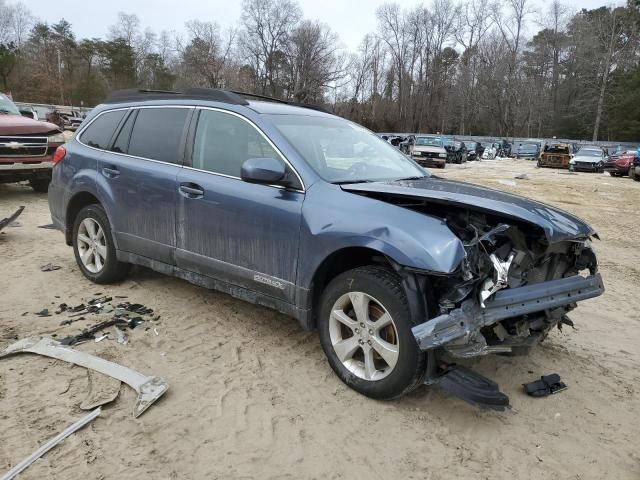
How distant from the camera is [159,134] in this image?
4.29 m

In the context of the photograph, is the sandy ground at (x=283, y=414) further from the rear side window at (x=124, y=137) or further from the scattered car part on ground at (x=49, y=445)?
the rear side window at (x=124, y=137)

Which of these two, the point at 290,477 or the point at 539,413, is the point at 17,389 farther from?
the point at 539,413

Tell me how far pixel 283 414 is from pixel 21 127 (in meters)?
8.86

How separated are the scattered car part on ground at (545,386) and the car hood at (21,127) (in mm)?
9516

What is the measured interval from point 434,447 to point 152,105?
363cm

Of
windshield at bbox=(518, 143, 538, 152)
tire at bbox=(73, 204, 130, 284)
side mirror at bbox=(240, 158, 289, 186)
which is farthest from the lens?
windshield at bbox=(518, 143, 538, 152)

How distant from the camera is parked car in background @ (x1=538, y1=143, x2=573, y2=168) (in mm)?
31266

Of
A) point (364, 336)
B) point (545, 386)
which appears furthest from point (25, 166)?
point (545, 386)

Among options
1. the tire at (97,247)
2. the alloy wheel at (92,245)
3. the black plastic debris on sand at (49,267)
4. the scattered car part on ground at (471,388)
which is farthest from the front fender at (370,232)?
A: the black plastic debris on sand at (49,267)

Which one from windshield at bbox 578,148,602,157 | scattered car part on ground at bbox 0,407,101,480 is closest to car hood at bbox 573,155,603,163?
windshield at bbox 578,148,602,157

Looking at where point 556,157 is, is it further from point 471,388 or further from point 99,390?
point 99,390

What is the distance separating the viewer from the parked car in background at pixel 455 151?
32.5m

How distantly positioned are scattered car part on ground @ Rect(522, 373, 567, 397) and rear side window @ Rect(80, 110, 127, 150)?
4.16 m

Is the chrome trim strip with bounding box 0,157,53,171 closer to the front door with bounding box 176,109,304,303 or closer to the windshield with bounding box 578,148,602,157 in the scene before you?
the front door with bounding box 176,109,304,303
